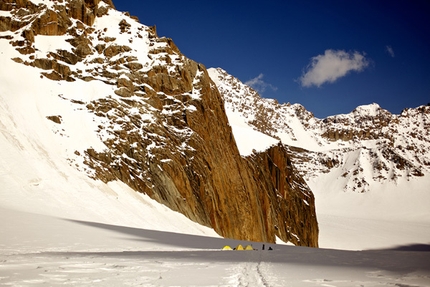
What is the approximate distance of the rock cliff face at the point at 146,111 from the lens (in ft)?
149

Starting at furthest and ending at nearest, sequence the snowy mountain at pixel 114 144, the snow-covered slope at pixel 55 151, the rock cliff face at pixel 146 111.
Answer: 1. the rock cliff face at pixel 146 111
2. the snow-covered slope at pixel 55 151
3. the snowy mountain at pixel 114 144

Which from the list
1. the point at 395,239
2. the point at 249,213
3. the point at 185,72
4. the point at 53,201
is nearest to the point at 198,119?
the point at 185,72

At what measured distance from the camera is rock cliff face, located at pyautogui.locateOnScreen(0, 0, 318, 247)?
45562mm

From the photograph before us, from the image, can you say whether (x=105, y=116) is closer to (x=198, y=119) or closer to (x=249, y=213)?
(x=198, y=119)

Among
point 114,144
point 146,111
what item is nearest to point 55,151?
point 114,144

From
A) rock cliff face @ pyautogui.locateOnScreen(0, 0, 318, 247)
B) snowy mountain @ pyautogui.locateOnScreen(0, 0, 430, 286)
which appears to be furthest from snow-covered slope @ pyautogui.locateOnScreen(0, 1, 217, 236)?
rock cliff face @ pyautogui.locateOnScreen(0, 0, 318, 247)

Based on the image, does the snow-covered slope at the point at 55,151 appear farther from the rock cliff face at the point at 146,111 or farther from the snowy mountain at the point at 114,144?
the rock cliff face at the point at 146,111

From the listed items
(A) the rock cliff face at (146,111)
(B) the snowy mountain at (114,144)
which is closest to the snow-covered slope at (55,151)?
(B) the snowy mountain at (114,144)

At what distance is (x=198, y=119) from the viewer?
177 ft

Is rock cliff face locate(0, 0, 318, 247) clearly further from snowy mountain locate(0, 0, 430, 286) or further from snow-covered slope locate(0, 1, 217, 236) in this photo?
snow-covered slope locate(0, 1, 217, 236)

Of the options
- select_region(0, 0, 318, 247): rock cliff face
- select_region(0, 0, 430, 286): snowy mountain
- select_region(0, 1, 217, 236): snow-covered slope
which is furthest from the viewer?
select_region(0, 0, 318, 247): rock cliff face

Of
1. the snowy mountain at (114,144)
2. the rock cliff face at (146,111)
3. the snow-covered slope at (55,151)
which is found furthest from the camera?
the rock cliff face at (146,111)

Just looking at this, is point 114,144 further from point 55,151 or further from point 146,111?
point 55,151

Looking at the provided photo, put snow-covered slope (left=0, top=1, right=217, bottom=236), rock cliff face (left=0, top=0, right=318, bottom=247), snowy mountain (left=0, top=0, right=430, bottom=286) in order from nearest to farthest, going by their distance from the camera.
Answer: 1. snowy mountain (left=0, top=0, right=430, bottom=286)
2. snow-covered slope (left=0, top=1, right=217, bottom=236)
3. rock cliff face (left=0, top=0, right=318, bottom=247)
